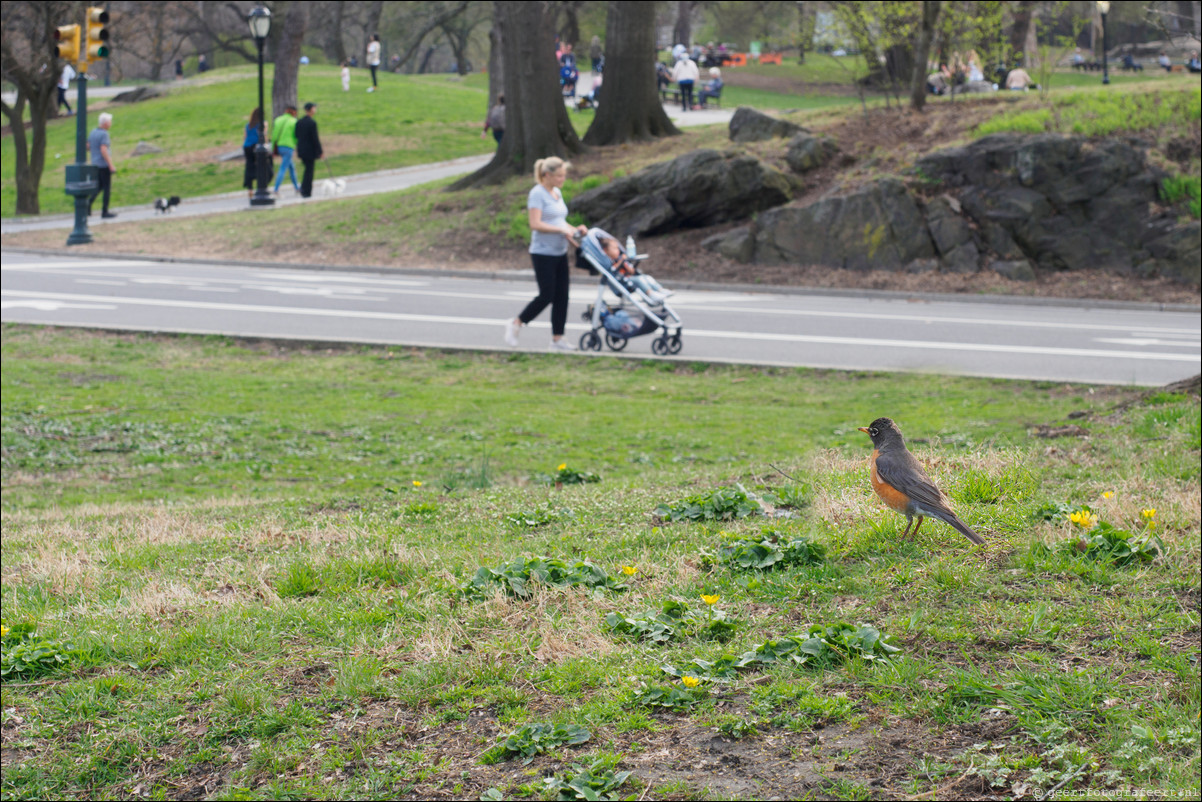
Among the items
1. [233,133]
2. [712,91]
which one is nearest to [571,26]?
Answer: [712,91]

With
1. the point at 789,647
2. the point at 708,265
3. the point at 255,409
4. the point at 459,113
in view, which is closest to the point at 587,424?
the point at 255,409

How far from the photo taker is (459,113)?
157ft

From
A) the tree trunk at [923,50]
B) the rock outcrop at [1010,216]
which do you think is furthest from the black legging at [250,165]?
the tree trunk at [923,50]

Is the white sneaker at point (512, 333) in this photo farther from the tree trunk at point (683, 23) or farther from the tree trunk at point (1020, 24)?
the tree trunk at point (683, 23)

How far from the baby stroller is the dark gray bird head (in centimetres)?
1261

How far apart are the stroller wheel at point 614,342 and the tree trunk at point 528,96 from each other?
11768 mm

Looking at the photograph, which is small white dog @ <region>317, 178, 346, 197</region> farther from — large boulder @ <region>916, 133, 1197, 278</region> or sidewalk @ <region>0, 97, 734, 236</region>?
large boulder @ <region>916, 133, 1197, 278</region>

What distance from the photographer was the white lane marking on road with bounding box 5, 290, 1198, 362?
1444 cm

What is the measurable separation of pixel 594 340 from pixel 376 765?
36.7 feet

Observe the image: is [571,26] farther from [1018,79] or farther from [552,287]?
[552,287]

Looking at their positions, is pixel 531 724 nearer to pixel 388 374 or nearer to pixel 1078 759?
pixel 1078 759

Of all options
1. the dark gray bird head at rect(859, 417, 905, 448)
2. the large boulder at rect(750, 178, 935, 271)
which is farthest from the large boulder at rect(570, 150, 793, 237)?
the dark gray bird head at rect(859, 417, 905, 448)

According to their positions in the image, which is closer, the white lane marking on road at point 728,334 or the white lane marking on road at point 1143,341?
the white lane marking on road at point 728,334

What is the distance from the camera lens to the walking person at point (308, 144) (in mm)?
31438
